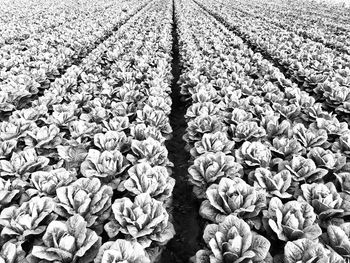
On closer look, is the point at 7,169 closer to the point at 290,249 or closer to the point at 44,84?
the point at 290,249

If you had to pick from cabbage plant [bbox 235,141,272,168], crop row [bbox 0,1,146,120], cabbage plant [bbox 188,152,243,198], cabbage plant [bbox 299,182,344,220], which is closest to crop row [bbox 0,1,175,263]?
cabbage plant [bbox 188,152,243,198]

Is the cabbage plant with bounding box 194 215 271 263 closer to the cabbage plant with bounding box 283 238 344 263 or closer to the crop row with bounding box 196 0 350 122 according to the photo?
the cabbage plant with bounding box 283 238 344 263

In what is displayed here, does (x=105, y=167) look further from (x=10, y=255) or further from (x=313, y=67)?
(x=313, y=67)

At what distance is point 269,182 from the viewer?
3.24 m

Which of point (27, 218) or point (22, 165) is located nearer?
point (27, 218)

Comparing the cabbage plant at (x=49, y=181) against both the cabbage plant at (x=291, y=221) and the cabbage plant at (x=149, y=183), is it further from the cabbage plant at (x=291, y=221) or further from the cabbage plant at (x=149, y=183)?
the cabbage plant at (x=291, y=221)

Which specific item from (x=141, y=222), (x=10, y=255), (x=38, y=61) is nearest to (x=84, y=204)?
(x=141, y=222)

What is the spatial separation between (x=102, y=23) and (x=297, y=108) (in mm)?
13578

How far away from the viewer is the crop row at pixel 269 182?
2.49 metres

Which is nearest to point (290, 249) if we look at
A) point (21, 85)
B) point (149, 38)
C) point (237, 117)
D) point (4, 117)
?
point (237, 117)

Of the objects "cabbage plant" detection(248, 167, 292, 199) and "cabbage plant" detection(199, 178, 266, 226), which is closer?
"cabbage plant" detection(199, 178, 266, 226)

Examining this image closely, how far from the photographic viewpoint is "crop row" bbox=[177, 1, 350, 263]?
2.49m

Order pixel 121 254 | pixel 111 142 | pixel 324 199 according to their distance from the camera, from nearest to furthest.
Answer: pixel 121 254, pixel 324 199, pixel 111 142

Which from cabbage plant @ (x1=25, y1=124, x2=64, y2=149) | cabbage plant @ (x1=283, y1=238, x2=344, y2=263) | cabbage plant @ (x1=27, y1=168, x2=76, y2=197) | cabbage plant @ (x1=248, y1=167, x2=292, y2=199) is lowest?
cabbage plant @ (x1=25, y1=124, x2=64, y2=149)
